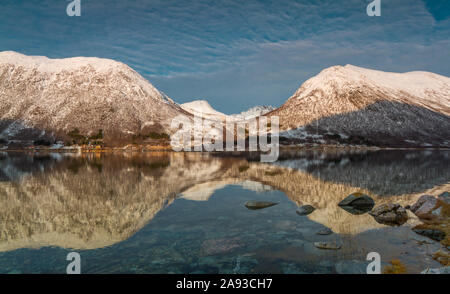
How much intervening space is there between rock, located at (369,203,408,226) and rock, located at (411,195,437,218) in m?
1.53

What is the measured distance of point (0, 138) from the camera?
616 ft

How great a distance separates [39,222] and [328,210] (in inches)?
1000

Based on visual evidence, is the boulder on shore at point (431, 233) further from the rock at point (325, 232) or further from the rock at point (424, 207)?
the rock at point (325, 232)

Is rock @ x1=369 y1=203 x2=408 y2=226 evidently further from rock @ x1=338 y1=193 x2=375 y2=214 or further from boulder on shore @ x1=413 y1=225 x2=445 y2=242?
rock @ x1=338 y1=193 x2=375 y2=214

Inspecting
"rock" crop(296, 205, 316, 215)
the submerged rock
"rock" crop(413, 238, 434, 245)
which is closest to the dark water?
"rock" crop(413, 238, 434, 245)

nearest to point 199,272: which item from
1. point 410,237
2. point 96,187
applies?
point 410,237

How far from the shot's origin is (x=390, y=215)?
78.9 ft

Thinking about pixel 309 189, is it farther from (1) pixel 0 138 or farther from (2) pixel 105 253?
(1) pixel 0 138

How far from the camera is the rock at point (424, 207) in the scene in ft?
81.3

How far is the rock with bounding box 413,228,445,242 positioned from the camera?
19.4 m

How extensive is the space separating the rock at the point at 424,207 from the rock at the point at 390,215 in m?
1.53

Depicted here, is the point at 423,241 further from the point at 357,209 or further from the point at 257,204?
the point at 257,204

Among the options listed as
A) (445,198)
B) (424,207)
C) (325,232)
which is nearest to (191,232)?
(325,232)

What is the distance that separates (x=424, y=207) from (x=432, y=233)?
253 inches
